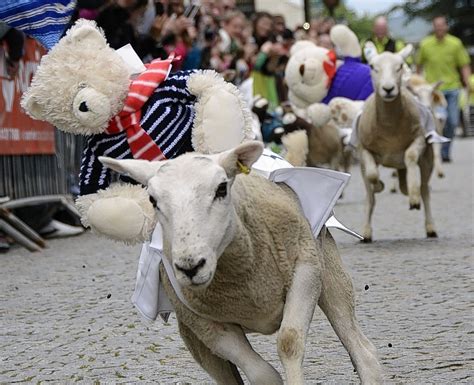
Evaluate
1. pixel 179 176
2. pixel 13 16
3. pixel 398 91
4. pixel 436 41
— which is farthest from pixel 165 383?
pixel 436 41

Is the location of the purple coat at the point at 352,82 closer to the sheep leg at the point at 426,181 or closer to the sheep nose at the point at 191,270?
the sheep leg at the point at 426,181

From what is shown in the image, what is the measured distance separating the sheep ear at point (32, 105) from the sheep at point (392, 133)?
5209 millimetres

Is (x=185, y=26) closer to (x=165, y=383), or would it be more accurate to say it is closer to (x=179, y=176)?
(x=165, y=383)

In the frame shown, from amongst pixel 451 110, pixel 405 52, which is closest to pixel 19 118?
pixel 405 52

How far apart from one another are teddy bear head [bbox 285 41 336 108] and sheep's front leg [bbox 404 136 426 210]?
1136 millimetres

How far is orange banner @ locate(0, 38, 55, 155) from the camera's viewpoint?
10.9 meters

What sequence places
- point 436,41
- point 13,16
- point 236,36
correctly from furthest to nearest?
point 436,41 < point 236,36 < point 13,16

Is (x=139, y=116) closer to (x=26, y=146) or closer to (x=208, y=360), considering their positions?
(x=208, y=360)

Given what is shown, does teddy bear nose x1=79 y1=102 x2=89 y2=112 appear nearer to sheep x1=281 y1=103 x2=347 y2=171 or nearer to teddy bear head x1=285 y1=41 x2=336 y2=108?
teddy bear head x1=285 y1=41 x2=336 y2=108

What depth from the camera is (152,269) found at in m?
4.99

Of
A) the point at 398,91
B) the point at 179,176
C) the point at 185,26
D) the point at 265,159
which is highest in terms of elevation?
the point at 179,176

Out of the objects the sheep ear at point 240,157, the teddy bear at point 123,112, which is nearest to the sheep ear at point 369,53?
the teddy bear at point 123,112

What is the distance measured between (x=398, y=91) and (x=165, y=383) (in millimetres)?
5246

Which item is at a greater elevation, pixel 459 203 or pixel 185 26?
pixel 185 26
